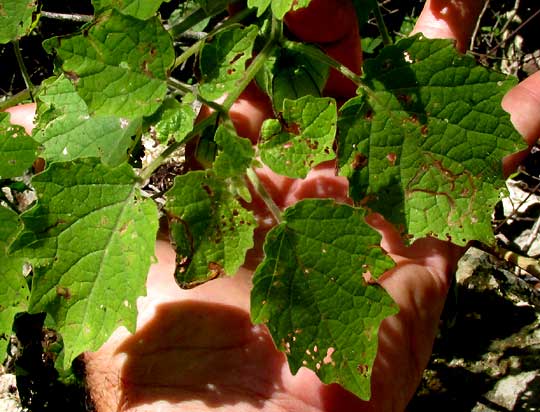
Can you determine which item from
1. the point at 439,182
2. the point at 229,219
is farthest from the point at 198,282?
the point at 439,182

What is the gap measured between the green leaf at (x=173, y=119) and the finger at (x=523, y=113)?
1205 millimetres

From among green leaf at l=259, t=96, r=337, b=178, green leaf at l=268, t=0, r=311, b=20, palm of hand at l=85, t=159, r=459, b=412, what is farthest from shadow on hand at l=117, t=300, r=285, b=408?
green leaf at l=268, t=0, r=311, b=20

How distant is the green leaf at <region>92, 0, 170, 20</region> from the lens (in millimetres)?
1544

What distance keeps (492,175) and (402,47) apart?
39cm

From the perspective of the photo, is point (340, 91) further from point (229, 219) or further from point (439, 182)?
point (229, 219)

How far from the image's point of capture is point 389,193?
1.60 m

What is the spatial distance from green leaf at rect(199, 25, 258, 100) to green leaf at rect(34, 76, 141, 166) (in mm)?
273

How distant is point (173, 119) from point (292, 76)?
365 millimetres

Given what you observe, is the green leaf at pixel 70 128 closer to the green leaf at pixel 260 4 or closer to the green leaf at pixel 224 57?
the green leaf at pixel 224 57

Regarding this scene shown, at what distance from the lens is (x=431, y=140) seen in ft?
5.30

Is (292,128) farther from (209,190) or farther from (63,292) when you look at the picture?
(63,292)

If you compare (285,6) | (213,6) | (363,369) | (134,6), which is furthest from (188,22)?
(363,369)

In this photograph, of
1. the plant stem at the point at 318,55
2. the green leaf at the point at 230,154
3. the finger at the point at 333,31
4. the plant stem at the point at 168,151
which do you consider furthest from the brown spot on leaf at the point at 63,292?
the finger at the point at 333,31

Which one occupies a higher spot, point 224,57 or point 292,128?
point 224,57
